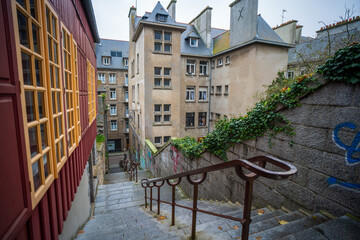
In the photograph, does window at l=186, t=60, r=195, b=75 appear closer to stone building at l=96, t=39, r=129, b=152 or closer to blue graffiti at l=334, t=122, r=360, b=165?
stone building at l=96, t=39, r=129, b=152

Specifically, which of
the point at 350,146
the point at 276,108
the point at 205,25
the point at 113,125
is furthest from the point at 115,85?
the point at 350,146

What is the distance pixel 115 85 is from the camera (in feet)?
A: 85.9

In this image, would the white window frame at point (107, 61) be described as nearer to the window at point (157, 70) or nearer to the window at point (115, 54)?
the window at point (115, 54)

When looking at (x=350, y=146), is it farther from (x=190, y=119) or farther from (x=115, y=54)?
(x=115, y=54)

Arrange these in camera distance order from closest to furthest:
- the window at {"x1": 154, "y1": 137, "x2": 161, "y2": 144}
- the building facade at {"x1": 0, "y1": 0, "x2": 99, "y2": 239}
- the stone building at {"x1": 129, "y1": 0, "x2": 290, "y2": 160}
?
the building facade at {"x1": 0, "y1": 0, "x2": 99, "y2": 239} → the stone building at {"x1": 129, "y1": 0, "x2": 290, "y2": 160} → the window at {"x1": 154, "y1": 137, "x2": 161, "y2": 144}

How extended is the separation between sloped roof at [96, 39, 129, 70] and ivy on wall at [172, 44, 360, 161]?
934 inches

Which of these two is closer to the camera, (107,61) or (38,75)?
(38,75)

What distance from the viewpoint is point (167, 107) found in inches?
645

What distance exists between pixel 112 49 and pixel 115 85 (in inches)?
209

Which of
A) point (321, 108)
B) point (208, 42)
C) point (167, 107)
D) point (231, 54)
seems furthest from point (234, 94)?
point (321, 108)

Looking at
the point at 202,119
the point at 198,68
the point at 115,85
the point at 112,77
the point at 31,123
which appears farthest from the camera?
the point at 115,85

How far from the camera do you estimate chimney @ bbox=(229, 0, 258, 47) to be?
44.4 feet

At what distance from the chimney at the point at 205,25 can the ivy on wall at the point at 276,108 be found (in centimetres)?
1589

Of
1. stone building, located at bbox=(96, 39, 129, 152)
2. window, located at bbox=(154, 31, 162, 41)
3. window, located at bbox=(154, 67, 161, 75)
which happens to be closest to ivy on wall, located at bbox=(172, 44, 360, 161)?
window, located at bbox=(154, 67, 161, 75)
